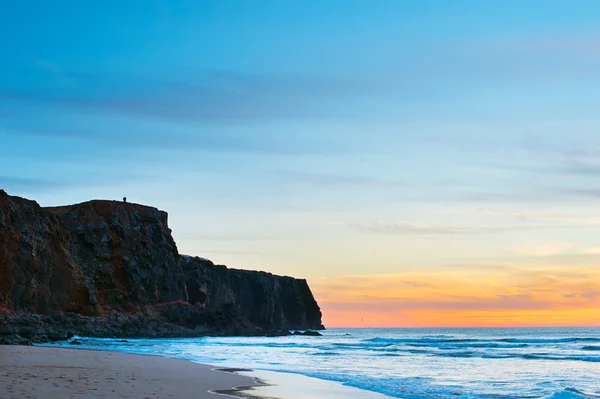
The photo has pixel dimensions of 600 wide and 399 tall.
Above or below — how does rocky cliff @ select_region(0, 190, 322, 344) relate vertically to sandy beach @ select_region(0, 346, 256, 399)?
above

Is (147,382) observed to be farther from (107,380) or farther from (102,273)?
(102,273)

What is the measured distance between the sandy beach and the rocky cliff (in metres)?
28.3

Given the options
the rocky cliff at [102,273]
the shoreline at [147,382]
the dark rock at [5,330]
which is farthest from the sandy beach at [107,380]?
the rocky cliff at [102,273]

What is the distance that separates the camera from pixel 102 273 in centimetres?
7681

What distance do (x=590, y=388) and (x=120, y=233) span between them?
67948 millimetres

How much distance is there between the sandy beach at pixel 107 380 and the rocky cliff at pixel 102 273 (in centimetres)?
2833

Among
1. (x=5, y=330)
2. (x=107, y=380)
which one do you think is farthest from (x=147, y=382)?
(x=5, y=330)

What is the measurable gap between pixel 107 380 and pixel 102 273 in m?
61.5

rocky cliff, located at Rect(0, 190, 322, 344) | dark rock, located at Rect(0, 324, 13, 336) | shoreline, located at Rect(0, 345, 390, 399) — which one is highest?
rocky cliff, located at Rect(0, 190, 322, 344)

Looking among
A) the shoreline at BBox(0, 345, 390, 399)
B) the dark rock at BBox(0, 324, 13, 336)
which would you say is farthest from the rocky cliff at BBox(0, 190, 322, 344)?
the shoreline at BBox(0, 345, 390, 399)

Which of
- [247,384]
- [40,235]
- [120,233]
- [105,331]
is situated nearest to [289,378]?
[247,384]

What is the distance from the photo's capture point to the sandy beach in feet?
48.3

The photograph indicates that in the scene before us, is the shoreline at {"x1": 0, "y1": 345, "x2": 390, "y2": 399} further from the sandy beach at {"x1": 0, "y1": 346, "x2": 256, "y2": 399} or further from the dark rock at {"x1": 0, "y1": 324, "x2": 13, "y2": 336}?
the dark rock at {"x1": 0, "y1": 324, "x2": 13, "y2": 336}

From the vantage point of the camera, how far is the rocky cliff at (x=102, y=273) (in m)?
60.4
